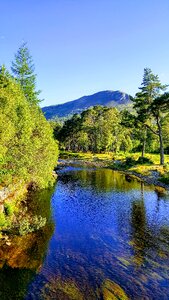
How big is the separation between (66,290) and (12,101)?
2717 cm

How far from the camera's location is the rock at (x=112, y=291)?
67.9 feet

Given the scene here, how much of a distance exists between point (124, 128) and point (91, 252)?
4476 inches

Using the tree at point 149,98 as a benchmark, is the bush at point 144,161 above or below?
below

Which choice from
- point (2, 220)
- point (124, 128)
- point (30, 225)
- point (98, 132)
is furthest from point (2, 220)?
point (98, 132)

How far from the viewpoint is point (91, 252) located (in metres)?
29.1

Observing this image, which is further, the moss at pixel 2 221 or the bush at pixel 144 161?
the bush at pixel 144 161

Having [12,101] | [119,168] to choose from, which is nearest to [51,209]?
[12,101]

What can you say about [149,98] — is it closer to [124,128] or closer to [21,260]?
[124,128]

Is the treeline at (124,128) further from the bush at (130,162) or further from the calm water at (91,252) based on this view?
the calm water at (91,252)

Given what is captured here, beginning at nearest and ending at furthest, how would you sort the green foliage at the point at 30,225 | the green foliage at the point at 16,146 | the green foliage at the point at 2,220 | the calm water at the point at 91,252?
the calm water at the point at 91,252, the green foliage at the point at 2,220, the green foliage at the point at 30,225, the green foliage at the point at 16,146

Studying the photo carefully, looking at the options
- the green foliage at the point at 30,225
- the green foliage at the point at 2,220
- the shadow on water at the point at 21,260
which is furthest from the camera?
the green foliage at the point at 30,225

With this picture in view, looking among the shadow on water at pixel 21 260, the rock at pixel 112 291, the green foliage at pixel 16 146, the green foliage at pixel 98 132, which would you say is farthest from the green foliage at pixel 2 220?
the green foliage at pixel 98 132

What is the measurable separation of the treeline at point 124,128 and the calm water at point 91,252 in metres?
45.0

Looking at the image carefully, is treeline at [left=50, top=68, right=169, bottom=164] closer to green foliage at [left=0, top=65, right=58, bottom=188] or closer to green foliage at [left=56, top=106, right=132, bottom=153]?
green foliage at [left=56, top=106, right=132, bottom=153]
